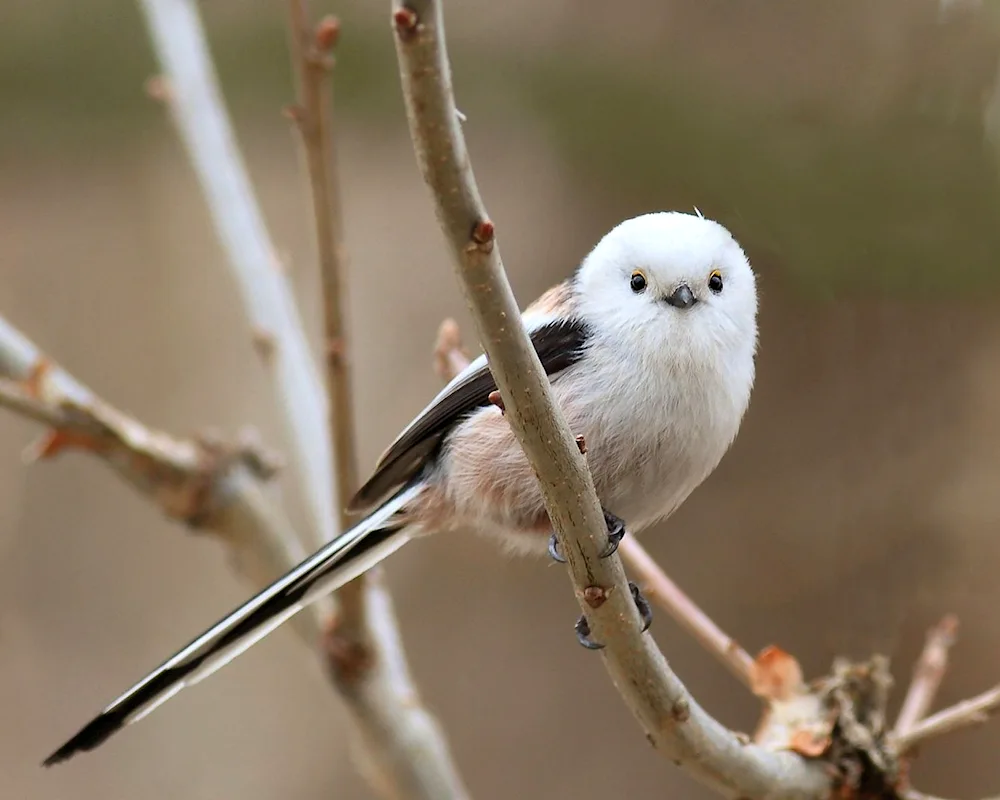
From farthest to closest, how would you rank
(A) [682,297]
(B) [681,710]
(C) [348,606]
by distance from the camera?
1. (C) [348,606]
2. (A) [682,297]
3. (B) [681,710]

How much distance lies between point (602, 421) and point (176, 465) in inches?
30.6

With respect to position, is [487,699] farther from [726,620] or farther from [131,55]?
[131,55]

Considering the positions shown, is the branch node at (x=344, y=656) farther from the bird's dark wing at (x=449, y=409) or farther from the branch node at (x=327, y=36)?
the branch node at (x=327, y=36)

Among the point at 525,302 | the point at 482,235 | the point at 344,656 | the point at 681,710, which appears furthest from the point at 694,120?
the point at 482,235

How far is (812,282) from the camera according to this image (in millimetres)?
2398

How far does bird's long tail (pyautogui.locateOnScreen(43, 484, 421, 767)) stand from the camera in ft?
4.53

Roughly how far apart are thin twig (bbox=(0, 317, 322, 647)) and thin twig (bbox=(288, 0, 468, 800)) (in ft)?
0.33

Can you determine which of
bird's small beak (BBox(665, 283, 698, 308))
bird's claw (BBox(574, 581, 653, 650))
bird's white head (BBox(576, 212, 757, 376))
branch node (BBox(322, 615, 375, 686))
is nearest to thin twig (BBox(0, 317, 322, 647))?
branch node (BBox(322, 615, 375, 686))

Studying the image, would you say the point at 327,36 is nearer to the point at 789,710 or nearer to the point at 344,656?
the point at 344,656

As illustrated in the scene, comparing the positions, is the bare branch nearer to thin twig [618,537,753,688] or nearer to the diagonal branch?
the diagonal branch

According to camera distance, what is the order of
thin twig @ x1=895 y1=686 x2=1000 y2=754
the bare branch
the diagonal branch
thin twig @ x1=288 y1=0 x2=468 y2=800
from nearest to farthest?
thin twig @ x1=895 y1=686 x2=1000 y2=754 < thin twig @ x1=288 y1=0 x2=468 y2=800 < the diagonal branch < the bare branch

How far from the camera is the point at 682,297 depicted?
A: 138cm

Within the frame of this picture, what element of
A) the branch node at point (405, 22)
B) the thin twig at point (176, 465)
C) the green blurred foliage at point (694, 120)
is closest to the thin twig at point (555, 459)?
the branch node at point (405, 22)

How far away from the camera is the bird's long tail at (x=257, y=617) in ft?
4.53
